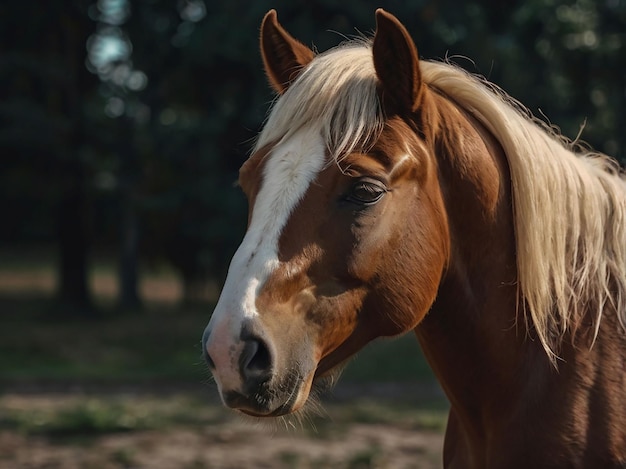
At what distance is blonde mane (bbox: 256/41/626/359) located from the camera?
210 cm

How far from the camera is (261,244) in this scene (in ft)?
6.29

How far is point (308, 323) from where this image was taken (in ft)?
6.39

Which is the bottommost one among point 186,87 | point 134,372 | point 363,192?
point 134,372

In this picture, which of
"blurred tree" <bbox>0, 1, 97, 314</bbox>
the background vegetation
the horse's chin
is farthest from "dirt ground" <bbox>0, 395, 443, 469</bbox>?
"blurred tree" <bbox>0, 1, 97, 314</bbox>

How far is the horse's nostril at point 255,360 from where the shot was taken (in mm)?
1794

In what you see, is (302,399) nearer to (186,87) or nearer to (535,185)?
(535,185)

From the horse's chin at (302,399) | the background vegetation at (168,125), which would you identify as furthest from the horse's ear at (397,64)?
the background vegetation at (168,125)

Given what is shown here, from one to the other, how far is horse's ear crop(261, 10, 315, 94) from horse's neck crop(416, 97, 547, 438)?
0.49m

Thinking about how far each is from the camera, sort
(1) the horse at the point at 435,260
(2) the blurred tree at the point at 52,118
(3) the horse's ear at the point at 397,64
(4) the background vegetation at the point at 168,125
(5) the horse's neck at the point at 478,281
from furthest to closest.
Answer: (2) the blurred tree at the point at 52,118 → (4) the background vegetation at the point at 168,125 → (5) the horse's neck at the point at 478,281 → (3) the horse's ear at the point at 397,64 → (1) the horse at the point at 435,260

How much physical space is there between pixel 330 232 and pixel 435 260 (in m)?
0.32

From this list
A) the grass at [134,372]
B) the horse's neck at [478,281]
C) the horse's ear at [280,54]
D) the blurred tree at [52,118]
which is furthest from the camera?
the blurred tree at [52,118]

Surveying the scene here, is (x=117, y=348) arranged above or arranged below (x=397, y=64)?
below

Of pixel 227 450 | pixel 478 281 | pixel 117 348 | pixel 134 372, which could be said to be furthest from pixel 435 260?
pixel 117 348

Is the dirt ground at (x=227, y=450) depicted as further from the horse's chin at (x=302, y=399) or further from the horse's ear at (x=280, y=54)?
the horse's ear at (x=280, y=54)
